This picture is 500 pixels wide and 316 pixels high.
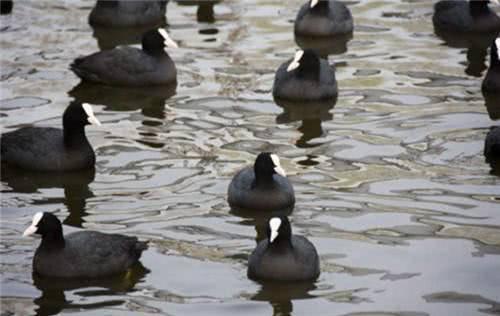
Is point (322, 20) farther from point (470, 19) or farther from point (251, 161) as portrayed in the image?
point (251, 161)

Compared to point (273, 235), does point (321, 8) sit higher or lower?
higher

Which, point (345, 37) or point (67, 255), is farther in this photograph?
point (345, 37)

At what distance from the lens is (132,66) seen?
20.4 metres

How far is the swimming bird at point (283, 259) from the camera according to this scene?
13750mm

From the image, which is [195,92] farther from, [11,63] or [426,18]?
[426,18]

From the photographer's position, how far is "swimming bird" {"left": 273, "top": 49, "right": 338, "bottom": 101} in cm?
1959

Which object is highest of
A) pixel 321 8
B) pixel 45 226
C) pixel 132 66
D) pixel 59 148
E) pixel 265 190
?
pixel 321 8

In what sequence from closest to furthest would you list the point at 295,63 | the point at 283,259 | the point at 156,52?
the point at 283,259, the point at 295,63, the point at 156,52

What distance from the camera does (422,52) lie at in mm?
21828

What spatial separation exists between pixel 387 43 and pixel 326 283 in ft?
29.6

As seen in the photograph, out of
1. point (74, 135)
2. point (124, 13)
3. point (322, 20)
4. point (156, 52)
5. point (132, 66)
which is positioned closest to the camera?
point (74, 135)

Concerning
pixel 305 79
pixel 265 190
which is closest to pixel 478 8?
pixel 305 79

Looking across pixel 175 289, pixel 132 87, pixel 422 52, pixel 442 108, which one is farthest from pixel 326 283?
pixel 422 52

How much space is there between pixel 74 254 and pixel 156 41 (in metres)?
6.91
